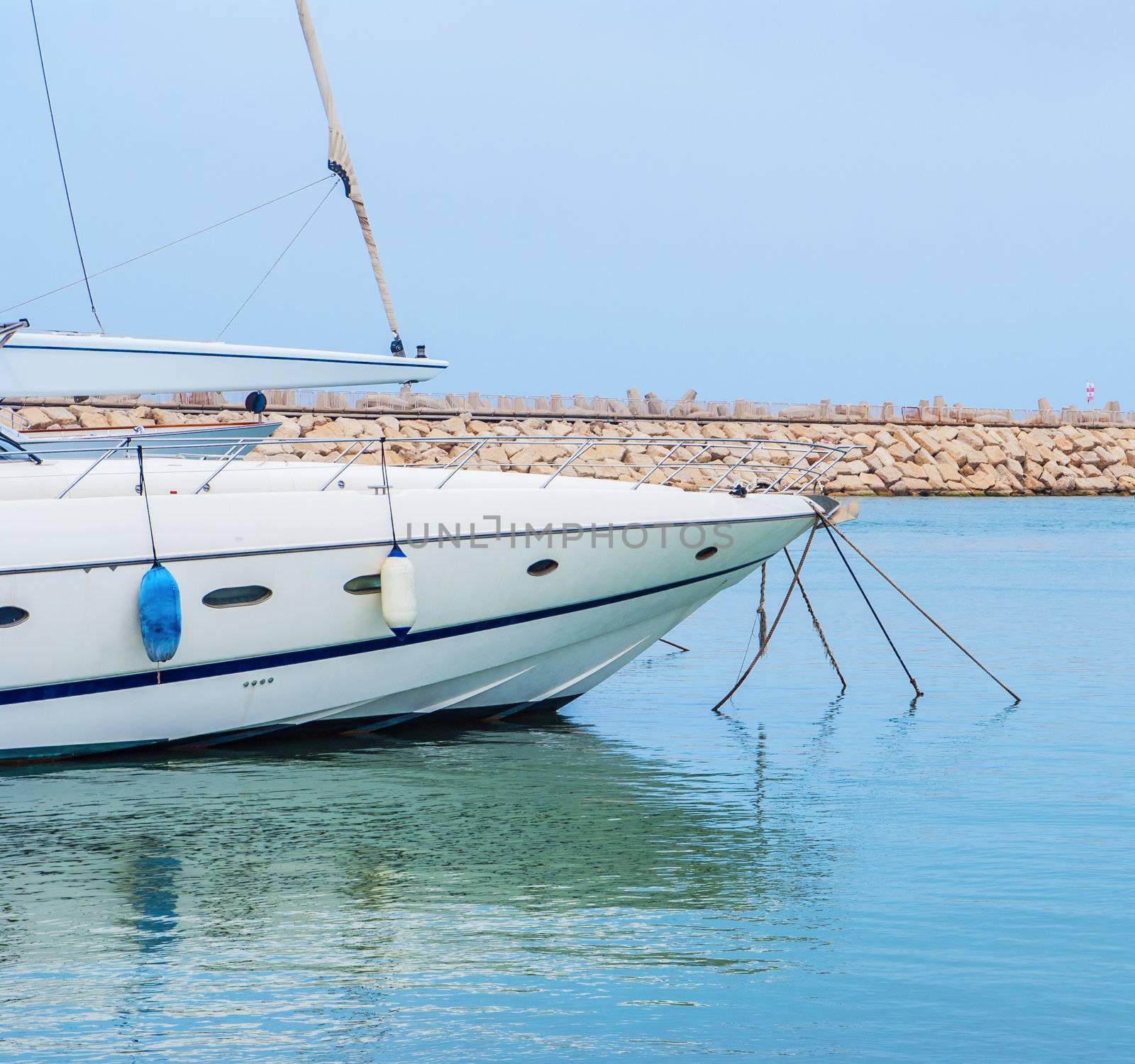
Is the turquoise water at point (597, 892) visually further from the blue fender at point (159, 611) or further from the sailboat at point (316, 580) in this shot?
the blue fender at point (159, 611)

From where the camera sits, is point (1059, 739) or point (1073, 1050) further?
point (1059, 739)

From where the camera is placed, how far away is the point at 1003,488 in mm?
61750

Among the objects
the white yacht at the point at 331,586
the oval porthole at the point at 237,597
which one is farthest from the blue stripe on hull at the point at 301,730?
the oval porthole at the point at 237,597

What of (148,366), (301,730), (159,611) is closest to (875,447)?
(148,366)

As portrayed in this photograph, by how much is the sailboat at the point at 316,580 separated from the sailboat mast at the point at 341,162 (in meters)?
1.80

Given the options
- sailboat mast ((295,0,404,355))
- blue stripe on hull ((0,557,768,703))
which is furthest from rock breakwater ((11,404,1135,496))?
blue stripe on hull ((0,557,768,703))

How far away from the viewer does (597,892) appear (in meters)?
7.53

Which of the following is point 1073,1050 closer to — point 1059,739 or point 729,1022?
point 729,1022

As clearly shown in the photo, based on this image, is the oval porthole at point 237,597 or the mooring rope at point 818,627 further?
the mooring rope at point 818,627

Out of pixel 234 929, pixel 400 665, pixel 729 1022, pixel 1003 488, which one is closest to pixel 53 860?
pixel 234 929

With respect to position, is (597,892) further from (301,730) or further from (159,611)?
(301,730)

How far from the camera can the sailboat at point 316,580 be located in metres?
9.75

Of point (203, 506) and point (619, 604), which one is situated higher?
point (203, 506)

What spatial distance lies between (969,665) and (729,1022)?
37.1ft
